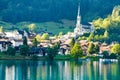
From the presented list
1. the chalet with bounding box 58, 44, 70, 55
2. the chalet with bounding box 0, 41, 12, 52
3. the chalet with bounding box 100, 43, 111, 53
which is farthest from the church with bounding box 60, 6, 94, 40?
the chalet with bounding box 0, 41, 12, 52

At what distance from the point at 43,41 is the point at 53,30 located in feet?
106

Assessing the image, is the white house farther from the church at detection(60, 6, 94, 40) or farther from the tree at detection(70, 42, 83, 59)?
the church at detection(60, 6, 94, 40)

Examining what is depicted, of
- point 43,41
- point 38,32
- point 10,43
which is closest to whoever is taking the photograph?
point 10,43

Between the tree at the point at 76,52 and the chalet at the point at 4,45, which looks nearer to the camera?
the tree at the point at 76,52

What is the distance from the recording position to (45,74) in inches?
2574

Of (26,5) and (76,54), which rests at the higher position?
(26,5)

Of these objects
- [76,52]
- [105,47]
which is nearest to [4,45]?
[76,52]

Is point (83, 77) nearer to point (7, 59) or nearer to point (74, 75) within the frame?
point (74, 75)

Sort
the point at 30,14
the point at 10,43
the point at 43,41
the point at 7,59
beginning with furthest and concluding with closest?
the point at 30,14 < the point at 43,41 < the point at 10,43 < the point at 7,59

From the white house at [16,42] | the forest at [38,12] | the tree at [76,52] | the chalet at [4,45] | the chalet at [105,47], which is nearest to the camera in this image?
the tree at [76,52]

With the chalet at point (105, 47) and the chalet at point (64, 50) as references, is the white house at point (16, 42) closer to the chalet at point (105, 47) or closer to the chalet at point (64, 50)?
the chalet at point (64, 50)

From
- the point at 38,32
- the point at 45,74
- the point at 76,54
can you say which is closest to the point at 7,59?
the point at 76,54

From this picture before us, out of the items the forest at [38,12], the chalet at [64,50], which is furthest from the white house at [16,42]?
the forest at [38,12]

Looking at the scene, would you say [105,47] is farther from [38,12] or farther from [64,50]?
[38,12]
